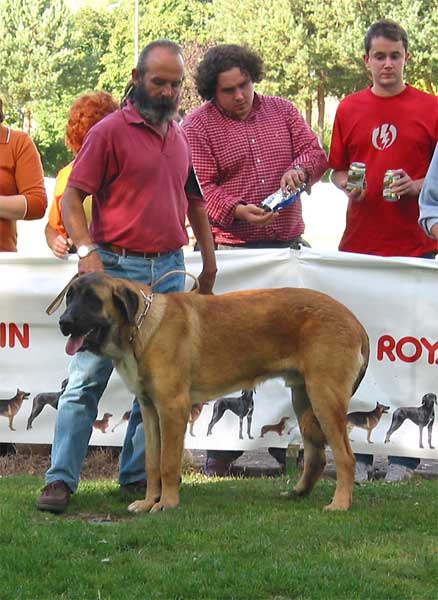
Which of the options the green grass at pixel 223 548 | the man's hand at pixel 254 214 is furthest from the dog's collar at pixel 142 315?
the man's hand at pixel 254 214

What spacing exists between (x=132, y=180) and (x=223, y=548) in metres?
2.02

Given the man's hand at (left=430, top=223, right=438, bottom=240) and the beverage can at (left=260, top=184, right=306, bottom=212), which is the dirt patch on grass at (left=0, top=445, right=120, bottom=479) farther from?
the man's hand at (left=430, top=223, right=438, bottom=240)

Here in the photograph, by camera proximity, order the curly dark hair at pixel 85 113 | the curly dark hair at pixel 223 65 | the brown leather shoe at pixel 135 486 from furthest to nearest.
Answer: the curly dark hair at pixel 85 113 < the curly dark hair at pixel 223 65 < the brown leather shoe at pixel 135 486

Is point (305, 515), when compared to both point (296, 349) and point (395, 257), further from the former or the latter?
point (395, 257)

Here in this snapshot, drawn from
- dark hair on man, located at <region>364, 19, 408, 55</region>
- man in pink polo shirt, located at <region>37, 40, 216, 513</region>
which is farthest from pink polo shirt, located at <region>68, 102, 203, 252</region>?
dark hair on man, located at <region>364, 19, 408, 55</region>

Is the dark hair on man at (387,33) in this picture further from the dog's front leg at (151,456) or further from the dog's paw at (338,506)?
the dog's paw at (338,506)

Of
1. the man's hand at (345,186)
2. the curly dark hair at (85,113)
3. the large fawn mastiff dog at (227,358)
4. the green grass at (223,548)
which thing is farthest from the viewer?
the curly dark hair at (85,113)

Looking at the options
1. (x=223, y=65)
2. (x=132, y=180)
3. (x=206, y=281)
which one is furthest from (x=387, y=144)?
(x=132, y=180)

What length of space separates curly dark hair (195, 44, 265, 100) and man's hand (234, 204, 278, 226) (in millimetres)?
821

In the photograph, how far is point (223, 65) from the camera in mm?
7086

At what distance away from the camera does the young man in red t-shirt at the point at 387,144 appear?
285 inches

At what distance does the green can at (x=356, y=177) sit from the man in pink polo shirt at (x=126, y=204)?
1298 mm

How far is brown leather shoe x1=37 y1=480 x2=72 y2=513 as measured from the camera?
19.5 feet

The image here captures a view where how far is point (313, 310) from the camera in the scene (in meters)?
6.08
